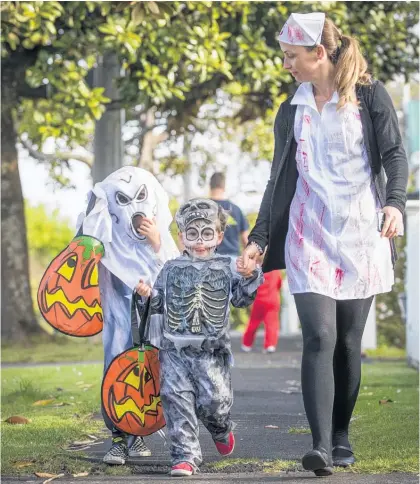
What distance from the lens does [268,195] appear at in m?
5.64

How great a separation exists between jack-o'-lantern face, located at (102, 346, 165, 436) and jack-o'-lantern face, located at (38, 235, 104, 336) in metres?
0.43

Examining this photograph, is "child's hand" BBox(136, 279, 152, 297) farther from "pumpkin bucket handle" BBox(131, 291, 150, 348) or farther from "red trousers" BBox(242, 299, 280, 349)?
Result: "red trousers" BBox(242, 299, 280, 349)

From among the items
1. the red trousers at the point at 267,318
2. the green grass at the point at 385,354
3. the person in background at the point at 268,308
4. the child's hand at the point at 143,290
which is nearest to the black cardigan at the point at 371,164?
the child's hand at the point at 143,290

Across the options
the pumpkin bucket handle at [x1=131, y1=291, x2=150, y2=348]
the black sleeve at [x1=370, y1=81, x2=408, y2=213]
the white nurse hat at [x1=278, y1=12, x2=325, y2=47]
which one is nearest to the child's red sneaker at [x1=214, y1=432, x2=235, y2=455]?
the pumpkin bucket handle at [x1=131, y1=291, x2=150, y2=348]

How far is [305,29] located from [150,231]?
1399 millimetres

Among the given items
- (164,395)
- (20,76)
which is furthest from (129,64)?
(164,395)

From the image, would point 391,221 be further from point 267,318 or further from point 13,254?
point 13,254

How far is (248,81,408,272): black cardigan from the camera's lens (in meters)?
5.37

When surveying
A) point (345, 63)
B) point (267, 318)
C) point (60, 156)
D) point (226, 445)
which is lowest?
point (226, 445)

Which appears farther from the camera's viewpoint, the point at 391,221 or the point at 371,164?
the point at 371,164

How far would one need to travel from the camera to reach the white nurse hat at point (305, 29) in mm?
5426

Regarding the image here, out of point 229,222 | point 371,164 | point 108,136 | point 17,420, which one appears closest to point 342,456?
point 371,164

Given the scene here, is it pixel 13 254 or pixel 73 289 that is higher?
pixel 13 254

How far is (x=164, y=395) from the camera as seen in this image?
5.65m
